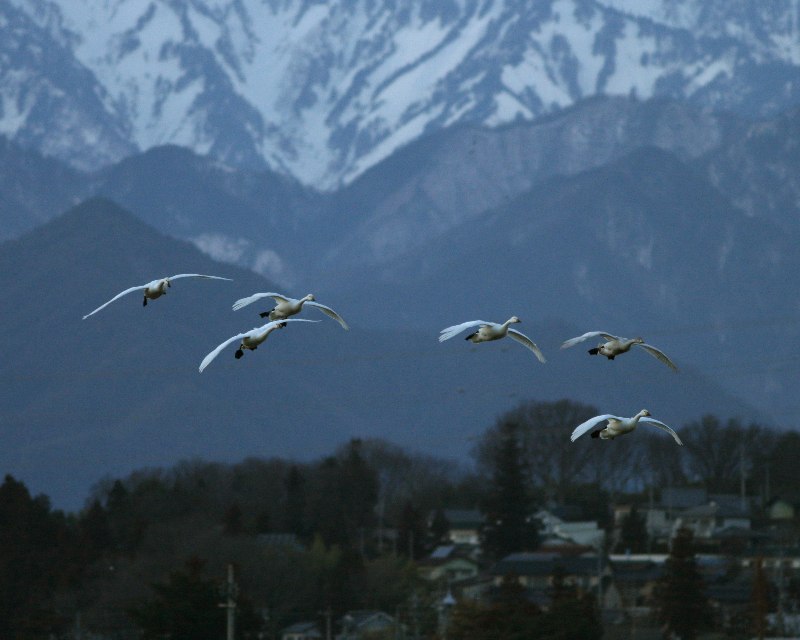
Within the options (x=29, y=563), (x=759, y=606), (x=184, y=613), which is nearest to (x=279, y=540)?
(x=29, y=563)

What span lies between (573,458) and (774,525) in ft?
148

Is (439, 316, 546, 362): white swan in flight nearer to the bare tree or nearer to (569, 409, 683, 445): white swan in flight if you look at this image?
(569, 409, 683, 445): white swan in flight

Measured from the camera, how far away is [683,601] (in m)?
88.9

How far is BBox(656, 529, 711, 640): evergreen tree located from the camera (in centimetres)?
8856

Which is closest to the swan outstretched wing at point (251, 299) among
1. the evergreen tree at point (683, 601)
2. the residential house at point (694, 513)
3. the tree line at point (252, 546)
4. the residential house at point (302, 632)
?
the tree line at point (252, 546)

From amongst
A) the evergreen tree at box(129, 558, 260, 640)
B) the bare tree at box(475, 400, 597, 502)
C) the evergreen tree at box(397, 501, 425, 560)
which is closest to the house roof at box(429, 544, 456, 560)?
the evergreen tree at box(397, 501, 425, 560)

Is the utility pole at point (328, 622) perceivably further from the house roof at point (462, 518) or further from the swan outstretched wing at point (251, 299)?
the house roof at point (462, 518)

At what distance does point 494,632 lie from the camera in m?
76.8

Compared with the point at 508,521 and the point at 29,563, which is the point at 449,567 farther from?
the point at 29,563

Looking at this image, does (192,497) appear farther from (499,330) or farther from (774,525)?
(499,330)

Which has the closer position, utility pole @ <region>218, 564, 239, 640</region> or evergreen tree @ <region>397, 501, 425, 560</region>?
utility pole @ <region>218, 564, 239, 640</region>

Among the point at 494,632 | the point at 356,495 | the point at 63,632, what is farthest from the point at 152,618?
the point at 356,495

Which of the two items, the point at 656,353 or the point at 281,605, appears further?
the point at 281,605

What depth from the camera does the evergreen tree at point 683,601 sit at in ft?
291
